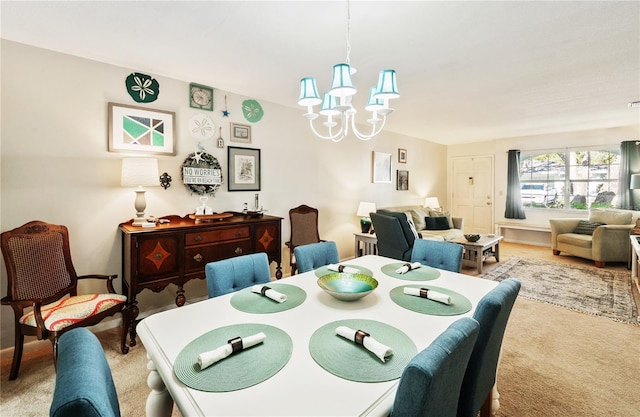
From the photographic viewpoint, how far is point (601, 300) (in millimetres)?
3277

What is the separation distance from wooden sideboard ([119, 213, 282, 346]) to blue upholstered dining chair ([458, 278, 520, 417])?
223cm

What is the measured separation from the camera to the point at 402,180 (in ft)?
19.7

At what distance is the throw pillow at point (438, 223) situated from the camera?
543 cm

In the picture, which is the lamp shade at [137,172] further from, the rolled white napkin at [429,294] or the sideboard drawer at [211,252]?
the rolled white napkin at [429,294]

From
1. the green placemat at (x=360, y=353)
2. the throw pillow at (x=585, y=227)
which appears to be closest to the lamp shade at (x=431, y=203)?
the throw pillow at (x=585, y=227)

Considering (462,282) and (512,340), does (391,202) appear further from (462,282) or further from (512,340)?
(462,282)

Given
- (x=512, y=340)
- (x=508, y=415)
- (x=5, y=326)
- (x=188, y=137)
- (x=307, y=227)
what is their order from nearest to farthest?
(x=508, y=415), (x=5, y=326), (x=512, y=340), (x=188, y=137), (x=307, y=227)

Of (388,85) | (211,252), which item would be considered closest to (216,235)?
(211,252)

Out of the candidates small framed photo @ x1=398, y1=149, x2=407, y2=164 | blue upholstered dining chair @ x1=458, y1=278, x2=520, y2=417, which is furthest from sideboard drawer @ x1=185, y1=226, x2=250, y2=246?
small framed photo @ x1=398, y1=149, x2=407, y2=164

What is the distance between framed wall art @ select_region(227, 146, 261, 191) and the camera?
3.35 metres

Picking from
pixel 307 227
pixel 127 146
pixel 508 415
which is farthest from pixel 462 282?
pixel 127 146

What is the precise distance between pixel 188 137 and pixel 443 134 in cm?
494

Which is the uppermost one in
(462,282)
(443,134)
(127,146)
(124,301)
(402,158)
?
(443,134)

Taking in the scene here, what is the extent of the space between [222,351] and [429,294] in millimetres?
1001
